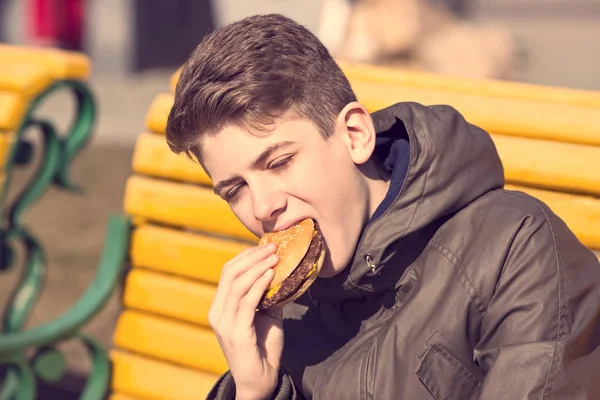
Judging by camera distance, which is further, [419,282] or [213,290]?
[213,290]

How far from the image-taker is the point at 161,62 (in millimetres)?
12406

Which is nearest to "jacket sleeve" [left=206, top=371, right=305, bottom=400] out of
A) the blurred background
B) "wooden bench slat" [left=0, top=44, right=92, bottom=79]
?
"wooden bench slat" [left=0, top=44, right=92, bottom=79]

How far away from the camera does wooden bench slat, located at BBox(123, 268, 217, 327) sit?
282 cm

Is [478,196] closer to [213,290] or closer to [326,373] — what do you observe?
[326,373]

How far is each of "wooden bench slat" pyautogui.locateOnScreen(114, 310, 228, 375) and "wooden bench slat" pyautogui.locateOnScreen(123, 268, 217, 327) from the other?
3 centimetres

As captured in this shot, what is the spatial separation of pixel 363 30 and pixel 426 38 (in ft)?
2.71

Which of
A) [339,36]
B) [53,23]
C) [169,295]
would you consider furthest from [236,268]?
[53,23]

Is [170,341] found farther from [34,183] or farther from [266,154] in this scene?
[266,154]

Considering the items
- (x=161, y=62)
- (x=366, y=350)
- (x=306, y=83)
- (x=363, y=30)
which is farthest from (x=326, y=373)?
(x=161, y=62)

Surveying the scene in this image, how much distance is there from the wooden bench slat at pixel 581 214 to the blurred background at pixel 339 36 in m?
6.38

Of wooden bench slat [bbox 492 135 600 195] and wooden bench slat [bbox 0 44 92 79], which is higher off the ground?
wooden bench slat [bbox 0 44 92 79]

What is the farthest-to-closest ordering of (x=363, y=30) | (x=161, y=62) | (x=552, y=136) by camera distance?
(x=161, y=62) → (x=363, y=30) → (x=552, y=136)

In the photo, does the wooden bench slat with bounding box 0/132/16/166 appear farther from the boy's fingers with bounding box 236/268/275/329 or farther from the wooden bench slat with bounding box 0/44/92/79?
the boy's fingers with bounding box 236/268/275/329

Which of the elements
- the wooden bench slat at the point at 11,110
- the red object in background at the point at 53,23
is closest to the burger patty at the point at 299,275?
the wooden bench slat at the point at 11,110
